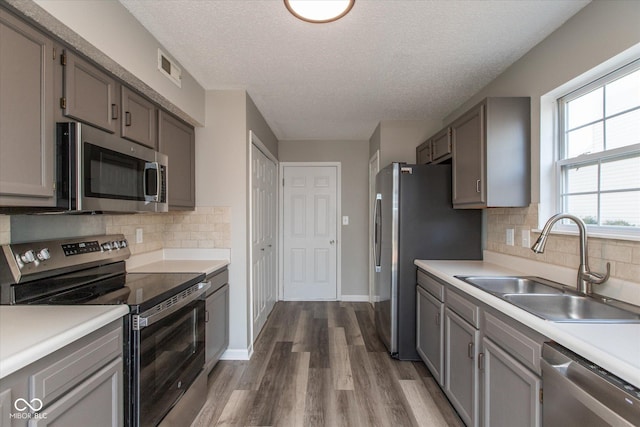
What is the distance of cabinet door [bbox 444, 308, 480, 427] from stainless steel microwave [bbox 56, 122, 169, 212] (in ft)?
6.74

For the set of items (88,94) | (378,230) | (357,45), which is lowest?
(378,230)

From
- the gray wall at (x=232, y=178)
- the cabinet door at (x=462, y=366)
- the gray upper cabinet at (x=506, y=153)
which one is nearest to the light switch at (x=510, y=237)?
the gray upper cabinet at (x=506, y=153)

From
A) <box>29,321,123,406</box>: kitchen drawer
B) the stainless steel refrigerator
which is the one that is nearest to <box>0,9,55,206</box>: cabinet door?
<box>29,321,123,406</box>: kitchen drawer

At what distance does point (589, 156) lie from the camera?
1.78 metres

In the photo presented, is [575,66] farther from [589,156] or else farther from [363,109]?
[363,109]

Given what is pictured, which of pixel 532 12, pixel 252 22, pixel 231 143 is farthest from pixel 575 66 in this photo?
pixel 231 143

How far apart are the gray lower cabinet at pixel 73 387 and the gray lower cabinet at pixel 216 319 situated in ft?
3.14

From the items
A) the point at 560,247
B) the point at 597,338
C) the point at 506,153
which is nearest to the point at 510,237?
the point at 560,247

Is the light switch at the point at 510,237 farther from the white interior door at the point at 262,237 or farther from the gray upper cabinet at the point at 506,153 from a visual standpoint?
the white interior door at the point at 262,237

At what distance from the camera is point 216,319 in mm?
2494

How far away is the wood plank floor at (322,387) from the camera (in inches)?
79.4

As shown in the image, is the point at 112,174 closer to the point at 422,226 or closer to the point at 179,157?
the point at 179,157

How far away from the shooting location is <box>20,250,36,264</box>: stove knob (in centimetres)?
147

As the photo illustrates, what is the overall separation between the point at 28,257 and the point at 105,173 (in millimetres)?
511
